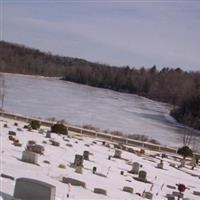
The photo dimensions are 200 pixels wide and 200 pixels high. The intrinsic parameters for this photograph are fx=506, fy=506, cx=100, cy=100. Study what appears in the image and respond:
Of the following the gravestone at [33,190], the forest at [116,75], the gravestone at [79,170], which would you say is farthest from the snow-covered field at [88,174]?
the forest at [116,75]

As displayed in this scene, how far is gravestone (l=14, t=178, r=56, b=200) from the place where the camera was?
8047mm

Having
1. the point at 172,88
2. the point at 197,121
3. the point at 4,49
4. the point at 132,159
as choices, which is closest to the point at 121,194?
the point at 132,159

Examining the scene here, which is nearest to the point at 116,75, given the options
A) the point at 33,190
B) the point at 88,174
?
the point at 88,174

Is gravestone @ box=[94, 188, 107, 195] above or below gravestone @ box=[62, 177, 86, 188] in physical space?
below

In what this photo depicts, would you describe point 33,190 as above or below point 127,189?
above

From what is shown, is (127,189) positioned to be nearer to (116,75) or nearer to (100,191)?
(100,191)

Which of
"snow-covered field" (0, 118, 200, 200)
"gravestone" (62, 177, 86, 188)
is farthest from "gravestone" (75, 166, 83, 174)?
"gravestone" (62, 177, 86, 188)

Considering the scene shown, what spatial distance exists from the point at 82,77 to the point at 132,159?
11734cm

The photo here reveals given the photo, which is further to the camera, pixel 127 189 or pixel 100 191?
pixel 127 189

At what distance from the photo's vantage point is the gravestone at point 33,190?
8.05 m

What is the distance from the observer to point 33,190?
820 cm

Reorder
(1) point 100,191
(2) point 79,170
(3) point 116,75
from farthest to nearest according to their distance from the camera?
(3) point 116,75, (2) point 79,170, (1) point 100,191

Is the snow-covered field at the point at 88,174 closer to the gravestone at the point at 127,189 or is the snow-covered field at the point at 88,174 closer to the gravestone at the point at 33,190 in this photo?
the gravestone at the point at 127,189

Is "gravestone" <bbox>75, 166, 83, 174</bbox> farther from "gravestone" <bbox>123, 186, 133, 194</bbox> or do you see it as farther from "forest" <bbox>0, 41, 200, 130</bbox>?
"forest" <bbox>0, 41, 200, 130</bbox>
